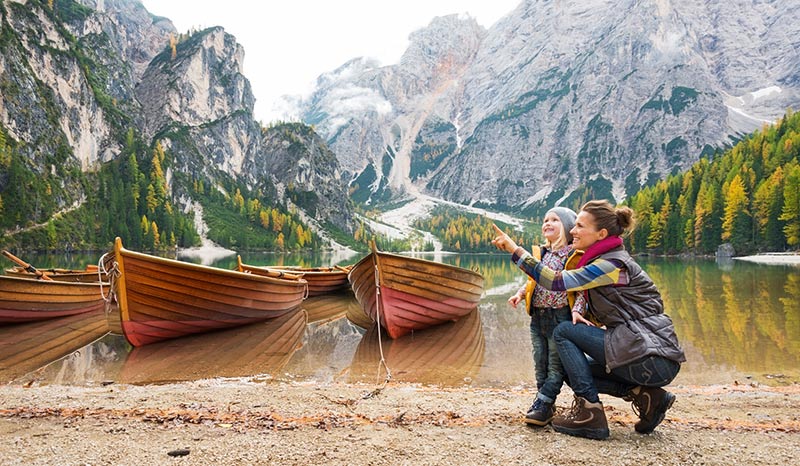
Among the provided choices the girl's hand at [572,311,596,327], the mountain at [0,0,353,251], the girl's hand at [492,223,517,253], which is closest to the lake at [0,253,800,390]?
the girl's hand at [572,311,596,327]

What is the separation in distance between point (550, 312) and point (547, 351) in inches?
18.4

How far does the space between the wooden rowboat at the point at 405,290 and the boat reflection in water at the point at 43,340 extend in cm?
763

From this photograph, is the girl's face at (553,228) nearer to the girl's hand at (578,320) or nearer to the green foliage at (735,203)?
the girl's hand at (578,320)

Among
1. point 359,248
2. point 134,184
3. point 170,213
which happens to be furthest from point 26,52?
point 359,248

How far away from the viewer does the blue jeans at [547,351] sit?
476 cm

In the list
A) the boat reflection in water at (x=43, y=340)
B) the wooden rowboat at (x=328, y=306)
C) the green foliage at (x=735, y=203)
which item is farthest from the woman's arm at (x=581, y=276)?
the green foliage at (x=735, y=203)

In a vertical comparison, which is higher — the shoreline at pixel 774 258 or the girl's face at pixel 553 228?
the girl's face at pixel 553 228

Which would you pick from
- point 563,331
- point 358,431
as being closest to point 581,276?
point 563,331

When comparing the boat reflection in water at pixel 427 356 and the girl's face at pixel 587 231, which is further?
the boat reflection in water at pixel 427 356

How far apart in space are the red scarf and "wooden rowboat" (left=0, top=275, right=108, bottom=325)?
16038 millimetres

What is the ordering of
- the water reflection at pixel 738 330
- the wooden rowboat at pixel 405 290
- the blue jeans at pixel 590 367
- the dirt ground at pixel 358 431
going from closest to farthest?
the dirt ground at pixel 358 431, the blue jeans at pixel 590 367, the water reflection at pixel 738 330, the wooden rowboat at pixel 405 290

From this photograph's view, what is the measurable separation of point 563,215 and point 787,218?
240 ft

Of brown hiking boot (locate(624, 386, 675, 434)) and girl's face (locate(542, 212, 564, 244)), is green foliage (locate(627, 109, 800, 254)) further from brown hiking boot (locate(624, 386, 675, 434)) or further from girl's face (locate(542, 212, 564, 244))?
brown hiking boot (locate(624, 386, 675, 434))

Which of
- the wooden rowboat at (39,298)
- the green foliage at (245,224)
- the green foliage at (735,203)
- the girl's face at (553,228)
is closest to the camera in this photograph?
the girl's face at (553,228)
